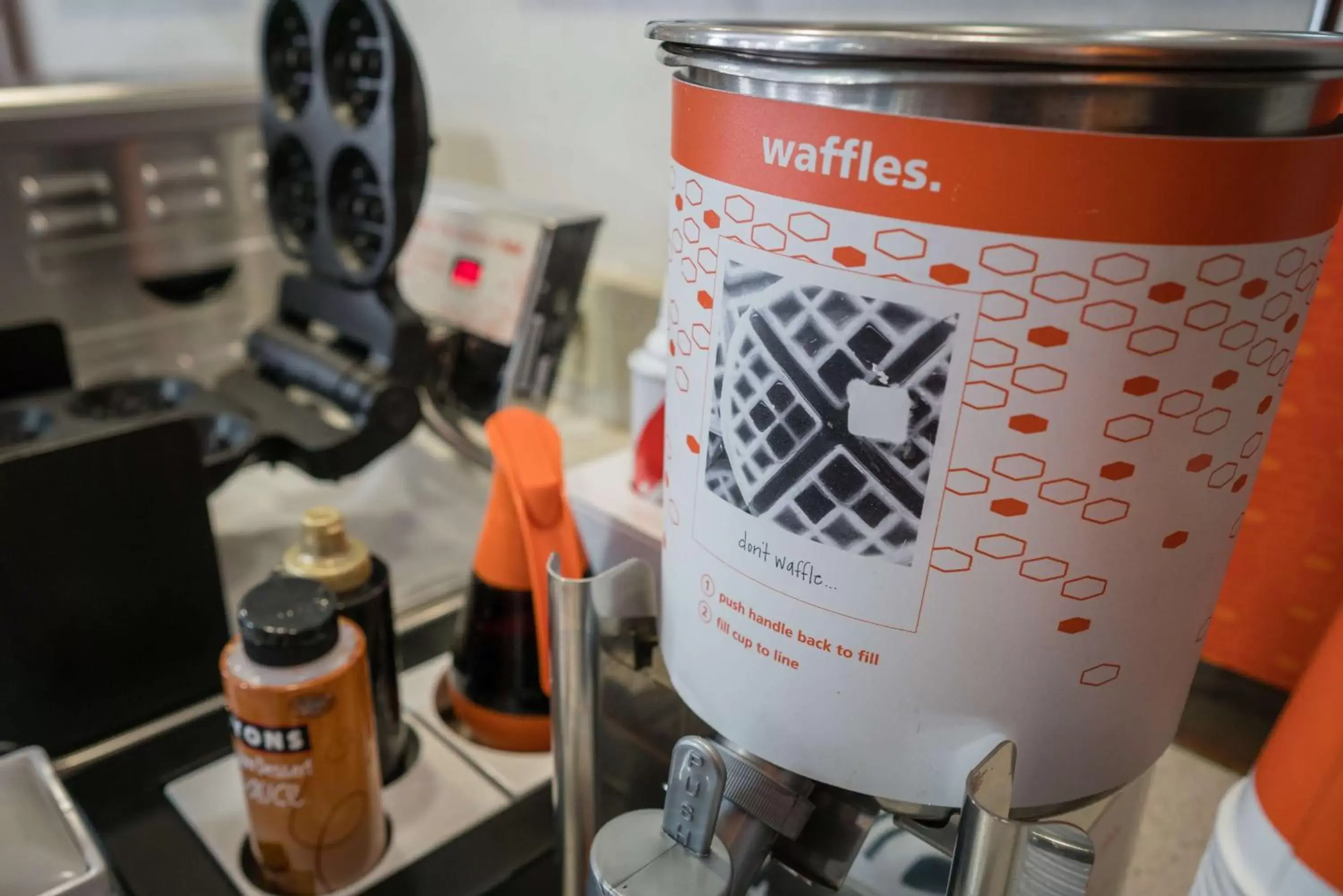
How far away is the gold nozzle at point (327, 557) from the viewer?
49 centimetres

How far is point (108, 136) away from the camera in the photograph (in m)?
0.77

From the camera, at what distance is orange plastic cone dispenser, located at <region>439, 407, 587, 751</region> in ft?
1.55

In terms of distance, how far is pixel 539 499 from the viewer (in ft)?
1.54

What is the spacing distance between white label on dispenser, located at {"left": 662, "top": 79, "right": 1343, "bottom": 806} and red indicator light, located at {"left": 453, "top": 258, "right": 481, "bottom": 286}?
484mm

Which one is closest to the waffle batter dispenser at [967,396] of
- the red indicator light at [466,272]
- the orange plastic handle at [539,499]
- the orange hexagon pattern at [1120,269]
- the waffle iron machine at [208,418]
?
the orange hexagon pattern at [1120,269]

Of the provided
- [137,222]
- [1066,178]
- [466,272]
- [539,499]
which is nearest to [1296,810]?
[1066,178]

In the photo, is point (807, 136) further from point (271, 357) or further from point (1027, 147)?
point (271, 357)

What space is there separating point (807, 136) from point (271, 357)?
0.62 meters

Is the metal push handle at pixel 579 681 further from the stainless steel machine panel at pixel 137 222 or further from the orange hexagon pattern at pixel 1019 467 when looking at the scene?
the stainless steel machine panel at pixel 137 222

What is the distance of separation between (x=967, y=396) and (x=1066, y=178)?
2.2 inches

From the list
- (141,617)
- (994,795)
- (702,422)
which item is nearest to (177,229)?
(141,617)

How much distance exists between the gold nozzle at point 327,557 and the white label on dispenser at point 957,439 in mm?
249

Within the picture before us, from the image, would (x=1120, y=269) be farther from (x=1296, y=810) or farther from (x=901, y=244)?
(x=1296, y=810)

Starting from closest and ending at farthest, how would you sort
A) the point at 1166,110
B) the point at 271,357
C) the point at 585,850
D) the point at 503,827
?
the point at 1166,110 < the point at 585,850 < the point at 503,827 < the point at 271,357
